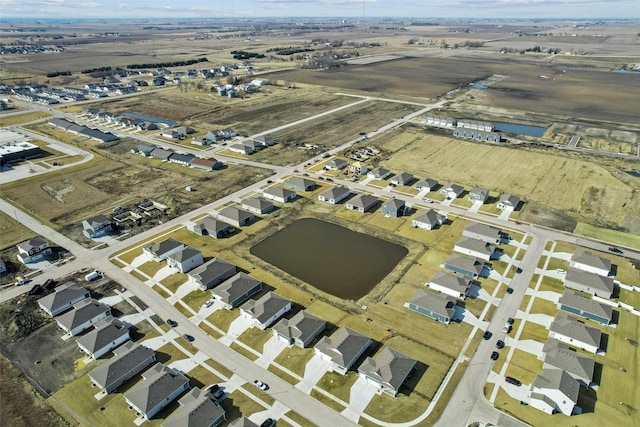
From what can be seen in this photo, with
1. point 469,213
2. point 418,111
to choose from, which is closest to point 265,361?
point 469,213

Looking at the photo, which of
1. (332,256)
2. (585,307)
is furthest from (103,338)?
(585,307)

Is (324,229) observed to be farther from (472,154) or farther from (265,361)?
(472,154)

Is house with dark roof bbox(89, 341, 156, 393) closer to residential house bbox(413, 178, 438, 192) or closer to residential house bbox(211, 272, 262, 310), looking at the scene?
residential house bbox(211, 272, 262, 310)

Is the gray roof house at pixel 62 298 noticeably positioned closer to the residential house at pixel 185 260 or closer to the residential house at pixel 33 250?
the residential house at pixel 185 260

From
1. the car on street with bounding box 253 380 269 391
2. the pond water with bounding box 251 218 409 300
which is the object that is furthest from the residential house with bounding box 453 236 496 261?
the car on street with bounding box 253 380 269 391

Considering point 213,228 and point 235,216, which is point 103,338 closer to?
point 213,228

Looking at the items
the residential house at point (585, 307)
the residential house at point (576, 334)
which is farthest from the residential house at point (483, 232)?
the residential house at point (576, 334)
